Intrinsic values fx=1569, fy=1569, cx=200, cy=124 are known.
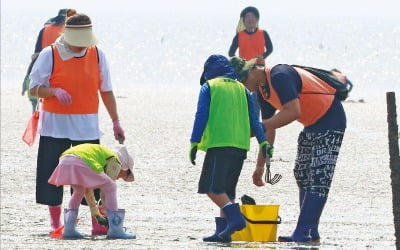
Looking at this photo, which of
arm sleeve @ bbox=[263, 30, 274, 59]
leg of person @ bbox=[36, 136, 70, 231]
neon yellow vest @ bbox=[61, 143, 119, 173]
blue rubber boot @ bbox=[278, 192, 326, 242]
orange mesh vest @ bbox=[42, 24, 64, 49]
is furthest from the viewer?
arm sleeve @ bbox=[263, 30, 274, 59]

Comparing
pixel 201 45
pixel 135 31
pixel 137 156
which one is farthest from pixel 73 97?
pixel 135 31

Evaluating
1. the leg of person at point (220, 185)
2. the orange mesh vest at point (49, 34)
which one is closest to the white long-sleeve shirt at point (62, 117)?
the leg of person at point (220, 185)

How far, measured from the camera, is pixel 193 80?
62.3m

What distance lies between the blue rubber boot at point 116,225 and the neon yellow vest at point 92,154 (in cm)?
36

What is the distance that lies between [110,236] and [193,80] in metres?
51.1

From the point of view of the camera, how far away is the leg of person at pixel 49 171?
38.1 feet

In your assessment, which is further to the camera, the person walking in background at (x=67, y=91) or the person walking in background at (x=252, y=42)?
the person walking in background at (x=252, y=42)

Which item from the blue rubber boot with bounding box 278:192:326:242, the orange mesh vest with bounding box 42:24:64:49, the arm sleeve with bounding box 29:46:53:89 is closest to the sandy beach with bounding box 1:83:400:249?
the blue rubber boot with bounding box 278:192:326:242

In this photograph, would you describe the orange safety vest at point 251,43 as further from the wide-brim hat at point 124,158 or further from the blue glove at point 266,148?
the blue glove at point 266,148

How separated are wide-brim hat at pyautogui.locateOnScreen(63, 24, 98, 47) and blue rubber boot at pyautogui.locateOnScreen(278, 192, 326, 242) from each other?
6.31 ft

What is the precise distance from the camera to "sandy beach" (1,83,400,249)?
1140cm

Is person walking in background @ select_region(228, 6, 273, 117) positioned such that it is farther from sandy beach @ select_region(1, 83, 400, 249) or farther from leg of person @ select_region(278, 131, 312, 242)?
leg of person @ select_region(278, 131, 312, 242)

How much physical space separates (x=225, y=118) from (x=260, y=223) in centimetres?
83

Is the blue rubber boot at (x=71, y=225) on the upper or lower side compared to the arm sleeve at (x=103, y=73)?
lower
